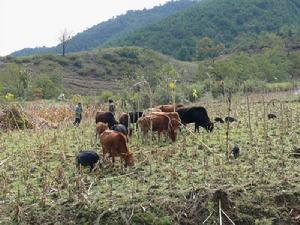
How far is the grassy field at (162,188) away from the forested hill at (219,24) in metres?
63.9

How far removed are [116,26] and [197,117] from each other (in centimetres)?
12840

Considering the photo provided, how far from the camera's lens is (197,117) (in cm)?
1227

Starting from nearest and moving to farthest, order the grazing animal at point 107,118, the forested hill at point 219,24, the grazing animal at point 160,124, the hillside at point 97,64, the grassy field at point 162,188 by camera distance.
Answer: the grassy field at point 162,188 → the grazing animal at point 160,124 → the grazing animal at point 107,118 → the hillside at point 97,64 → the forested hill at point 219,24

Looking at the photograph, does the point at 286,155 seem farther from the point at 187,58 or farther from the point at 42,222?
the point at 187,58

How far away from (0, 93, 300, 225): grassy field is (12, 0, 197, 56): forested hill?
378 feet

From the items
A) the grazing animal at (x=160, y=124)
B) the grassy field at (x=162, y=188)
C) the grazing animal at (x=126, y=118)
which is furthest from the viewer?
the grazing animal at (x=126, y=118)

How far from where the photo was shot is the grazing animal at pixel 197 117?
12211mm

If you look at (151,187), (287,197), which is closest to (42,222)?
(151,187)

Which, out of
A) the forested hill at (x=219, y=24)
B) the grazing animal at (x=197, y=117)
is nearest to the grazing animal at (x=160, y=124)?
the grazing animal at (x=197, y=117)

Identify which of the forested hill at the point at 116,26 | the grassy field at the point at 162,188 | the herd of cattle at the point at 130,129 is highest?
the forested hill at the point at 116,26

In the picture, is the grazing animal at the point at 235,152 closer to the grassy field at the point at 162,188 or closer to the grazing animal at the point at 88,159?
the grassy field at the point at 162,188

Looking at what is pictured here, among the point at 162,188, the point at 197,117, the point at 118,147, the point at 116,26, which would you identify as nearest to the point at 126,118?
the point at 197,117

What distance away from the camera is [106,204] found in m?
7.01

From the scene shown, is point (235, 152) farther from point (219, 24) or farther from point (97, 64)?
point (219, 24)
